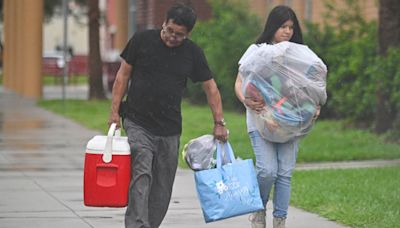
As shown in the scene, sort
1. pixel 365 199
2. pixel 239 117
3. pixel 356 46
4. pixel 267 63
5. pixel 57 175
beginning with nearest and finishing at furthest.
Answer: pixel 267 63
pixel 365 199
pixel 57 175
pixel 356 46
pixel 239 117

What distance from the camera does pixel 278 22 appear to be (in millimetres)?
7820

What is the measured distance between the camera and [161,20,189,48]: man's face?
279 inches

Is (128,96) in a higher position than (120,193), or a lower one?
higher

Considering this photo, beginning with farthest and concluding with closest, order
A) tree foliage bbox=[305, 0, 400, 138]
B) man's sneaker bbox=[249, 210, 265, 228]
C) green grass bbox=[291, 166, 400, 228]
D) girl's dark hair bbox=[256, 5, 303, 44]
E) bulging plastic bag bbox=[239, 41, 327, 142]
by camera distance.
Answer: tree foliage bbox=[305, 0, 400, 138], green grass bbox=[291, 166, 400, 228], man's sneaker bbox=[249, 210, 265, 228], girl's dark hair bbox=[256, 5, 303, 44], bulging plastic bag bbox=[239, 41, 327, 142]

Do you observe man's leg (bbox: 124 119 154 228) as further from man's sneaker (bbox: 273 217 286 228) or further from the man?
man's sneaker (bbox: 273 217 286 228)

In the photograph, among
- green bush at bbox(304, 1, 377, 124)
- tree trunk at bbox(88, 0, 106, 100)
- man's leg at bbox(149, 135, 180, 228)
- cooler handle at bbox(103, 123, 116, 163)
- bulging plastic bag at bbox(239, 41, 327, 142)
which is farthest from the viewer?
tree trunk at bbox(88, 0, 106, 100)

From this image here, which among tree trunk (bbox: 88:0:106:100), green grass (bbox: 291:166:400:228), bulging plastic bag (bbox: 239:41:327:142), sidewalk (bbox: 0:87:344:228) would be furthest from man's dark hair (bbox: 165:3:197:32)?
tree trunk (bbox: 88:0:106:100)

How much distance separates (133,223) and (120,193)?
0.80 feet

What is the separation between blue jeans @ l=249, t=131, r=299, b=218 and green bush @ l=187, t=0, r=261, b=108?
1489cm

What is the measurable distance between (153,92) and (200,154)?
0.58 meters

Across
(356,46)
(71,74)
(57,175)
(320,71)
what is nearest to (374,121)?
(356,46)

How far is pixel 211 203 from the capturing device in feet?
23.7

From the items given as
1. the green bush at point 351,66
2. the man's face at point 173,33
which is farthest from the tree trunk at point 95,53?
the man's face at point 173,33

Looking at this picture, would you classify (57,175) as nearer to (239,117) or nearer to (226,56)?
(239,117)
